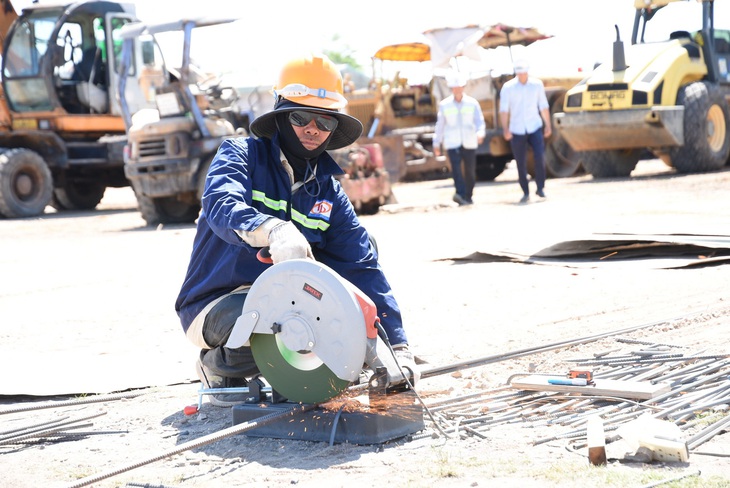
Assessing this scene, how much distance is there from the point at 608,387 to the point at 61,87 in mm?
16032

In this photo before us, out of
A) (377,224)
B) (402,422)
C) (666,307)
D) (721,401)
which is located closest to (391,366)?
(402,422)

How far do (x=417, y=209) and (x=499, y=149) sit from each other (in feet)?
18.2

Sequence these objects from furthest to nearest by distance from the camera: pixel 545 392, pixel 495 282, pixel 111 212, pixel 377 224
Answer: pixel 111 212, pixel 377 224, pixel 495 282, pixel 545 392

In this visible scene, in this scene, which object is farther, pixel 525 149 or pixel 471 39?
pixel 471 39

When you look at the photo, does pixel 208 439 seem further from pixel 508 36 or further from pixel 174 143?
pixel 508 36

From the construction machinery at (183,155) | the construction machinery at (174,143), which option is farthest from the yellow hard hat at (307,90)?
the construction machinery at (174,143)

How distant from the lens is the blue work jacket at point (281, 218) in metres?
4.25

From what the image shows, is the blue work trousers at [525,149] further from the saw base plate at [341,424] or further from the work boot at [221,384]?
the saw base plate at [341,424]

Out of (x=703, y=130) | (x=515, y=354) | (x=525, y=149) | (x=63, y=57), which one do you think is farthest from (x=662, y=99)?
(x=515, y=354)

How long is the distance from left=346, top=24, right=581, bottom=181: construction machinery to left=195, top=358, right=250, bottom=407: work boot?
15.4 m

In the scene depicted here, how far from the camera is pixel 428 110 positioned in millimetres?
22203

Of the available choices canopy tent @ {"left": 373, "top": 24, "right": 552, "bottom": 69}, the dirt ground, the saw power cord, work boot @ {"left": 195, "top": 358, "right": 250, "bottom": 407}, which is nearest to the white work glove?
the saw power cord

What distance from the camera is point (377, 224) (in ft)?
42.2

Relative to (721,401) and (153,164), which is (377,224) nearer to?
(153,164)
